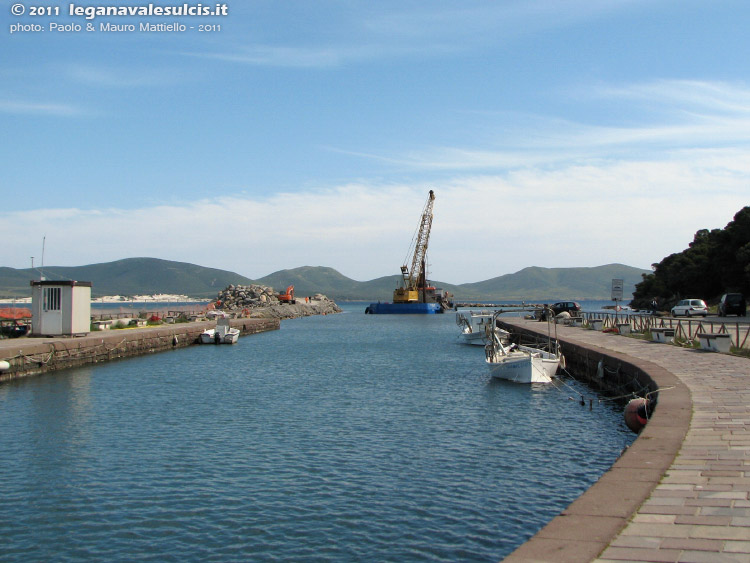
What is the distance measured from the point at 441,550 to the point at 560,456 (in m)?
6.43

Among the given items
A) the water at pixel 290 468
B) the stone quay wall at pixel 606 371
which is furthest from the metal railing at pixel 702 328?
the water at pixel 290 468

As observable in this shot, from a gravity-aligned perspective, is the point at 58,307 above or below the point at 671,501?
above

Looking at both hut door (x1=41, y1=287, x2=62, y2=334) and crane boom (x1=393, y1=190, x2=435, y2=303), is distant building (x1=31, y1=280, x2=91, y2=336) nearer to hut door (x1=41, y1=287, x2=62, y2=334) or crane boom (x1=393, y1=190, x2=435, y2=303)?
hut door (x1=41, y1=287, x2=62, y2=334)

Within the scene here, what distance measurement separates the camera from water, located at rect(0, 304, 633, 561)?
10.2 m

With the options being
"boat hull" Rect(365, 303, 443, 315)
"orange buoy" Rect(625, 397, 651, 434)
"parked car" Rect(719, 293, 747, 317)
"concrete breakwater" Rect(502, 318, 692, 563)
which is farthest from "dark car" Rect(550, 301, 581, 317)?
"boat hull" Rect(365, 303, 443, 315)

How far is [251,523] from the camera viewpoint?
1095 centimetres

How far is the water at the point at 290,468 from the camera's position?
10242 mm

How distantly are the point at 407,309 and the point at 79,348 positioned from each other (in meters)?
110

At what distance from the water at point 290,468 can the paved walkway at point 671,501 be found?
2072 mm

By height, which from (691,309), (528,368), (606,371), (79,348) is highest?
(691,309)

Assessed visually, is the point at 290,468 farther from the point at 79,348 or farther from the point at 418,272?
the point at 418,272

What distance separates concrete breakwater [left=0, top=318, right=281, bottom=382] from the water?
2.19 metres

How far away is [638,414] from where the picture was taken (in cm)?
1579

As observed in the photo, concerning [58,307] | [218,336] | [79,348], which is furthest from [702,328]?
[218,336]
